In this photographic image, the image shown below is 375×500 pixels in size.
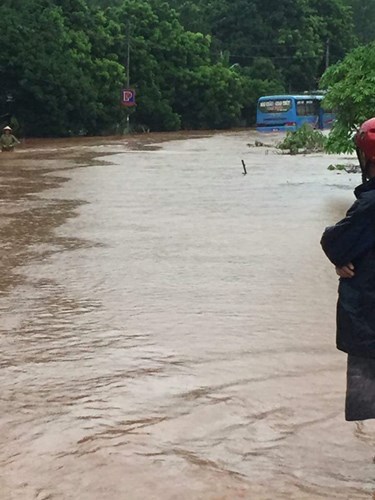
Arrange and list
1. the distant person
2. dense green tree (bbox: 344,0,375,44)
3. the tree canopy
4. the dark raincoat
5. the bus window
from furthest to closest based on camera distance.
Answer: dense green tree (bbox: 344,0,375,44) → the bus window → the tree canopy → the distant person → the dark raincoat

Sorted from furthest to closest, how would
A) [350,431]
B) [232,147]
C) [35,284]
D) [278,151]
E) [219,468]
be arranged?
1. [232,147]
2. [278,151]
3. [35,284]
4. [350,431]
5. [219,468]

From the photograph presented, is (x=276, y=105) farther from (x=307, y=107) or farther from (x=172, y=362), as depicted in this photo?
(x=172, y=362)

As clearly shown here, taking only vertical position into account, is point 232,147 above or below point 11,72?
below

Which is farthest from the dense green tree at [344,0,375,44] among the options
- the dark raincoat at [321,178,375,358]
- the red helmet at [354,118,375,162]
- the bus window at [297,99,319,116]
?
the dark raincoat at [321,178,375,358]

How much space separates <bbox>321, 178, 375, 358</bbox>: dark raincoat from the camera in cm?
311

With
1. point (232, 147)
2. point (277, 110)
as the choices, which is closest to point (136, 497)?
point (232, 147)

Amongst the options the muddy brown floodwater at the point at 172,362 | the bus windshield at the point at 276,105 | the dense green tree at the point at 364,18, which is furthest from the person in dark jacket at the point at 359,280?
the dense green tree at the point at 364,18

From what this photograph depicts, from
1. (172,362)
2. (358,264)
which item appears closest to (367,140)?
(358,264)

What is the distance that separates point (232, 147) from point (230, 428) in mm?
28640

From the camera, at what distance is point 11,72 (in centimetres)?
3706

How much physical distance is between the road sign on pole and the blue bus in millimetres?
6963

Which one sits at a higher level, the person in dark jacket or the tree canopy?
the tree canopy

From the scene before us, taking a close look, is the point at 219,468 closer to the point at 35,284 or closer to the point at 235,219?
the point at 35,284

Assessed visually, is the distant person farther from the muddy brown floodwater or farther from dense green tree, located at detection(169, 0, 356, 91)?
dense green tree, located at detection(169, 0, 356, 91)
